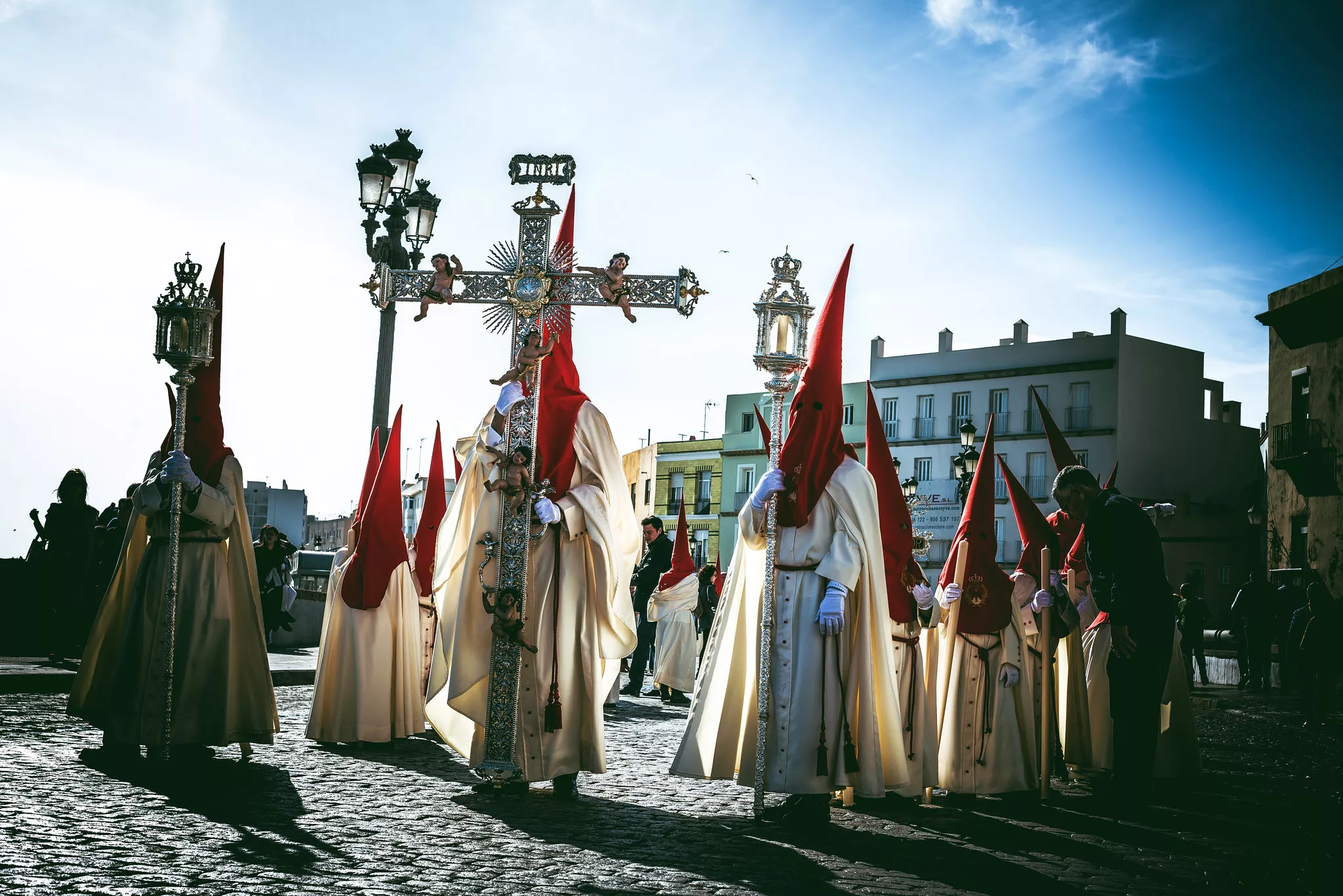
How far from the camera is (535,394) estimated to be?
8133 mm

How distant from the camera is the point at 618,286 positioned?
8258 mm

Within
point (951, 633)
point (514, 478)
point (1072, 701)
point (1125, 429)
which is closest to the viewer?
point (514, 478)

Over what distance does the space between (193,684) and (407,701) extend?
8.84ft

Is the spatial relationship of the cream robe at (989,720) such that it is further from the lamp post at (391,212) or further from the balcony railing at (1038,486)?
the balcony railing at (1038,486)

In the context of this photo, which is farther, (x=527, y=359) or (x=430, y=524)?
(x=430, y=524)

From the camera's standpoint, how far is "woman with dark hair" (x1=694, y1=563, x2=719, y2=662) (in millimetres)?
16688

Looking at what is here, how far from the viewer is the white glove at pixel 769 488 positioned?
7.34m

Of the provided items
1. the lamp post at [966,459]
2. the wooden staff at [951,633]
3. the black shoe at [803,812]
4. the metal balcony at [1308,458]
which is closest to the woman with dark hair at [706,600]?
the lamp post at [966,459]

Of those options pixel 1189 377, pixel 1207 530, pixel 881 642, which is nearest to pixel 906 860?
pixel 881 642

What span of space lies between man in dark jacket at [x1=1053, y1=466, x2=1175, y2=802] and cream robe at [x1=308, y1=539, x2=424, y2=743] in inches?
209

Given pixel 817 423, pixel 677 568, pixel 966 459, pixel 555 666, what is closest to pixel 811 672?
pixel 817 423

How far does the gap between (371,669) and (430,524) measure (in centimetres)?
191

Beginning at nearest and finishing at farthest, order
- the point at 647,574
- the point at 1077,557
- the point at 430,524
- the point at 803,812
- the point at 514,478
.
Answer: the point at 803,812 < the point at 514,478 < the point at 1077,557 < the point at 430,524 < the point at 647,574

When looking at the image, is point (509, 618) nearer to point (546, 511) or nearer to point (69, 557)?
point (546, 511)
